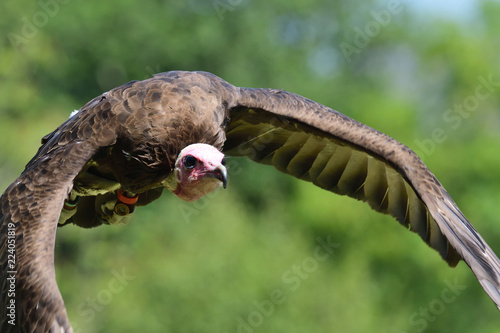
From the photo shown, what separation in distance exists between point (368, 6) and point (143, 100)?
55484mm

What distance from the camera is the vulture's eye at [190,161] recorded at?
326 inches

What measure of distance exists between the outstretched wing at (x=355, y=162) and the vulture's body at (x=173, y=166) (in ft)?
0.05

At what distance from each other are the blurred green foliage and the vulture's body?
74.9 ft

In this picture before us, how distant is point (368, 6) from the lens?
204 ft

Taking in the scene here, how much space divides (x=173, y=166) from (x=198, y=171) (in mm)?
338

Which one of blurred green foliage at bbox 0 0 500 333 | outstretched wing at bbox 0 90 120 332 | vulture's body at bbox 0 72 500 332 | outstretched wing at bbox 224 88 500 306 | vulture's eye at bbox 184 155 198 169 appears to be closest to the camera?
→ outstretched wing at bbox 0 90 120 332

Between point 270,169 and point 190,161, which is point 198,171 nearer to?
point 190,161

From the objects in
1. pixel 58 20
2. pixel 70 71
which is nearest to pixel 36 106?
pixel 70 71

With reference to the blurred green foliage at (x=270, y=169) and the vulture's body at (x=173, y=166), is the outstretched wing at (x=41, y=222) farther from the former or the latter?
the blurred green foliage at (x=270, y=169)

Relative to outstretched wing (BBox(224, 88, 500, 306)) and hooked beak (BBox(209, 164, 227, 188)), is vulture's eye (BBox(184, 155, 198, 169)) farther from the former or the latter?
outstretched wing (BBox(224, 88, 500, 306))

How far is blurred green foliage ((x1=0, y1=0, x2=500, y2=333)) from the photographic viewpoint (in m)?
36.7

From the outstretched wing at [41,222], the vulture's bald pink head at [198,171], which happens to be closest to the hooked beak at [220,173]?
the vulture's bald pink head at [198,171]

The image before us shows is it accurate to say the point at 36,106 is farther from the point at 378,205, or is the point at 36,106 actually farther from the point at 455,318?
the point at 378,205

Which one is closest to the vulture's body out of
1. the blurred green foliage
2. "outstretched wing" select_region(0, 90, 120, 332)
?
"outstretched wing" select_region(0, 90, 120, 332)
